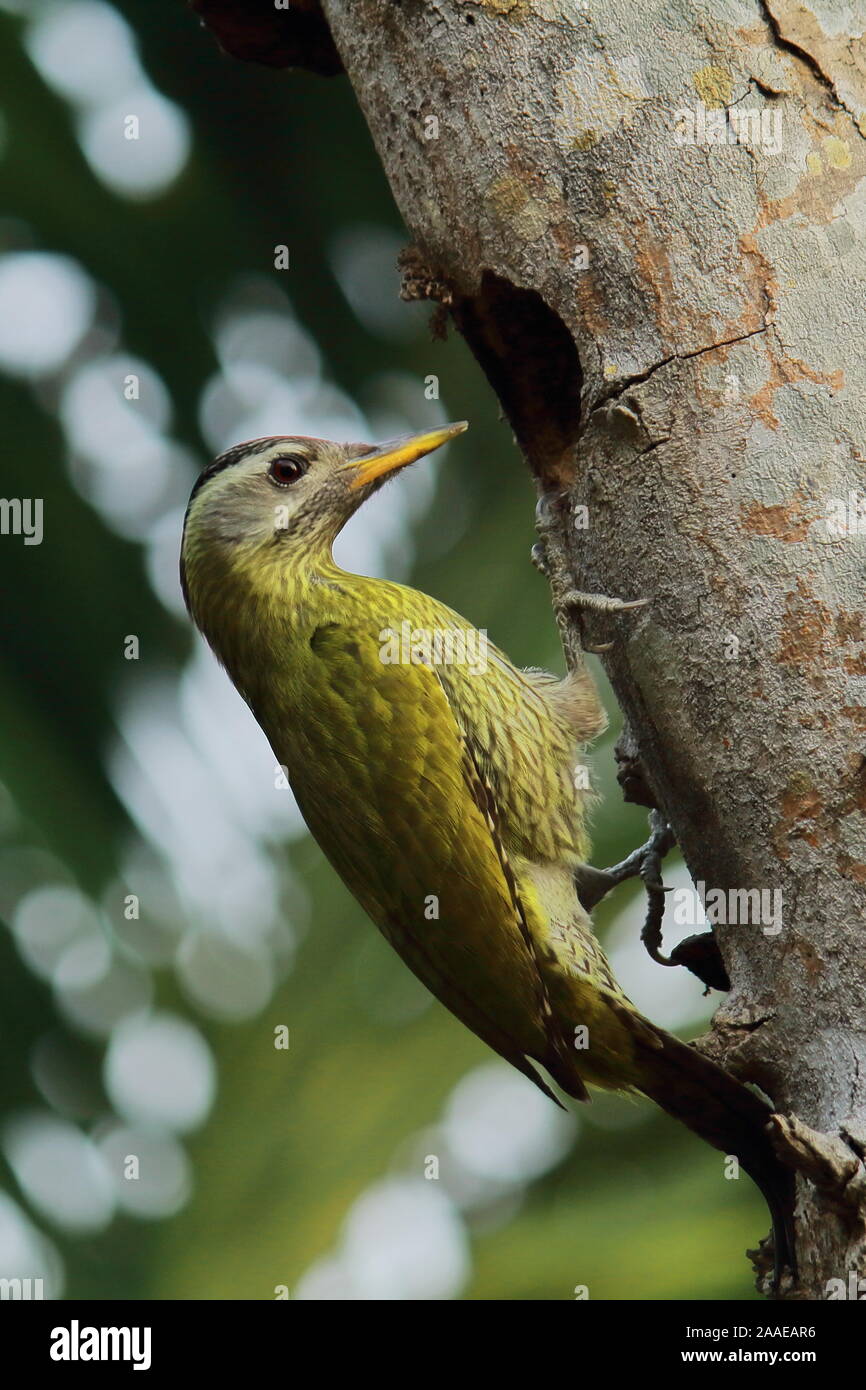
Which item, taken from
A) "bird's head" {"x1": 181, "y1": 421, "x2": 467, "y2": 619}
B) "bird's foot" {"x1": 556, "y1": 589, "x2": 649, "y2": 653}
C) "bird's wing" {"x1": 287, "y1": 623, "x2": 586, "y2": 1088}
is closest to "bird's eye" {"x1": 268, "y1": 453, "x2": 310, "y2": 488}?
"bird's head" {"x1": 181, "y1": 421, "x2": 467, "y2": 619}

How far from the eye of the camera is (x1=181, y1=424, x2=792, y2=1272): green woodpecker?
327 cm

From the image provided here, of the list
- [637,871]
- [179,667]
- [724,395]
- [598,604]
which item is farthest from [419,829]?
[724,395]

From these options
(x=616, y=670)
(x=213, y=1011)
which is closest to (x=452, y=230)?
(x=616, y=670)

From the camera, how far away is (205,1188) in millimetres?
3520

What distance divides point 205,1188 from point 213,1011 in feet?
1.42

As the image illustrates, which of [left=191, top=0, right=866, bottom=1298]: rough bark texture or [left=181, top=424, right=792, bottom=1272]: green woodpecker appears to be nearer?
[left=191, top=0, right=866, bottom=1298]: rough bark texture

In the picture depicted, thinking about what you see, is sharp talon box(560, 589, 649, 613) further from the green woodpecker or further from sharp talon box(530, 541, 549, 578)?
the green woodpecker

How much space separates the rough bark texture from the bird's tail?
40 centimetres

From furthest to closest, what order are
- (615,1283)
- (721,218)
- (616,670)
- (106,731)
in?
(106,731), (615,1283), (616,670), (721,218)

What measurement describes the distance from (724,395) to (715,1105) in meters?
1.40

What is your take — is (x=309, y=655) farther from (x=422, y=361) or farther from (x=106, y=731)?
(x=422, y=361)

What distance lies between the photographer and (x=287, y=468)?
3.87m

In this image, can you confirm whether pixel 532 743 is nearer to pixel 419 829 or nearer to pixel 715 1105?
pixel 419 829

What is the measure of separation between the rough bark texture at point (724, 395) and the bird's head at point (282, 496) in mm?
1257
